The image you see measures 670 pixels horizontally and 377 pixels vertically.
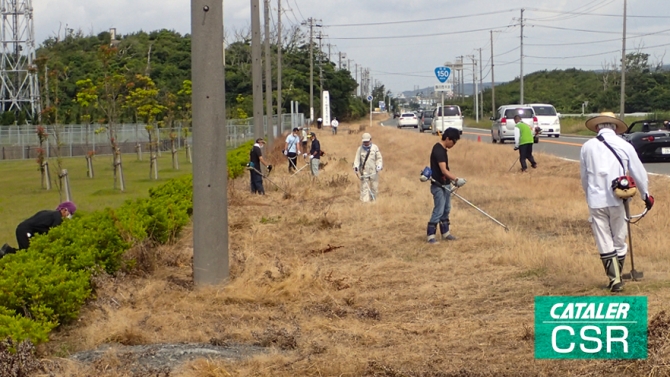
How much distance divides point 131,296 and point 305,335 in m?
2.24

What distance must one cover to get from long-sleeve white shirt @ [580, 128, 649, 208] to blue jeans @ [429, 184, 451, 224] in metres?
4.13

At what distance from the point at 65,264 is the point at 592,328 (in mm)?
4926

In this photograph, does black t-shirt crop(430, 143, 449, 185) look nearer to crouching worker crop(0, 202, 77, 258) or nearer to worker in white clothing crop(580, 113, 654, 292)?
worker in white clothing crop(580, 113, 654, 292)

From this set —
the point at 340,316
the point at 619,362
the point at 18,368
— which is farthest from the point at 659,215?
the point at 18,368

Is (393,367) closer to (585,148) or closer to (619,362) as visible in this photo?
(619,362)

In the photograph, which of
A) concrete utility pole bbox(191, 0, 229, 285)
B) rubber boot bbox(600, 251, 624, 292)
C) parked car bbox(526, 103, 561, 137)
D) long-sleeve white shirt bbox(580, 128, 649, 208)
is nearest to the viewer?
rubber boot bbox(600, 251, 624, 292)

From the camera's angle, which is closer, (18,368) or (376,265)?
(18,368)

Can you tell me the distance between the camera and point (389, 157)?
34.9 meters

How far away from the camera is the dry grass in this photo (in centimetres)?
619

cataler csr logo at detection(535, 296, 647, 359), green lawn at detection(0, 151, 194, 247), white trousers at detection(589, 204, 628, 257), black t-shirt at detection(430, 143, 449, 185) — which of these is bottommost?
green lawn at detection(0, 151, 194, 247)

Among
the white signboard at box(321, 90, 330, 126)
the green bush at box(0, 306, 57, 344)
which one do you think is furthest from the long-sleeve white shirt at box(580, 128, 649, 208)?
the white signboard at box(321, 90, 330, 126)

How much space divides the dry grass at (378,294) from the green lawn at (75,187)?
6226 mm

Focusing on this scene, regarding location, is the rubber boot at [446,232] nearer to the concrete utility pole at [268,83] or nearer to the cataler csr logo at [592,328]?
the cataler csr logo at [592,328]

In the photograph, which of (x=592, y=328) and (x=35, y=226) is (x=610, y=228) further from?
(x=35, y=226)
